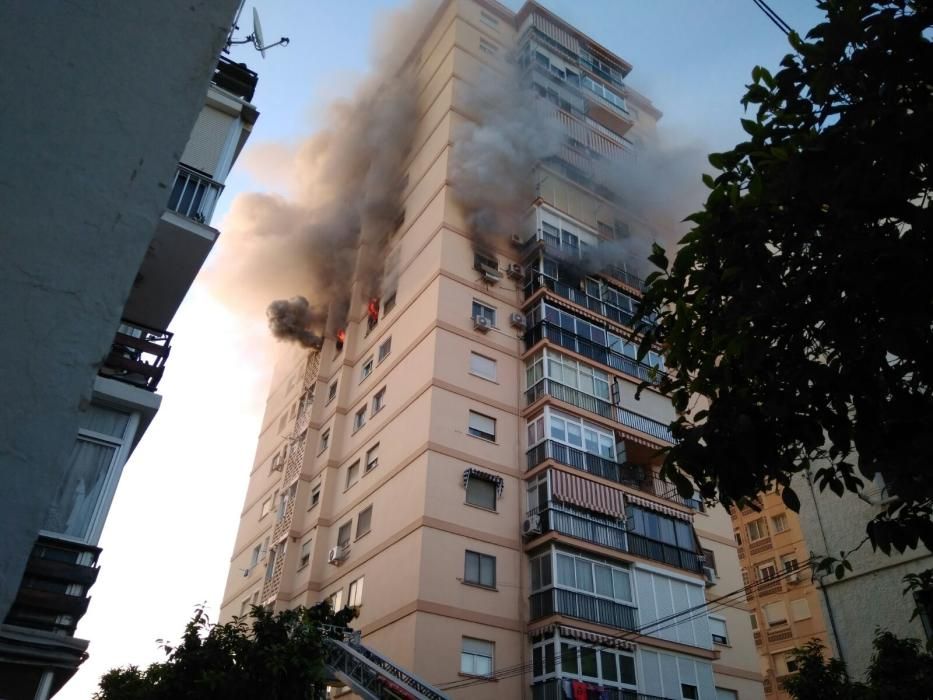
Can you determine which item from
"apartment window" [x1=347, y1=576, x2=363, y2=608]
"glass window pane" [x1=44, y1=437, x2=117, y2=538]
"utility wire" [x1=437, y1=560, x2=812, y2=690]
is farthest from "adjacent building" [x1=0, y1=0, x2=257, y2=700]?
"apartment window" [x1=347, y1=576, x2=363, y2=608]

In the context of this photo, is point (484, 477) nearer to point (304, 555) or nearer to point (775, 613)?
point (304, 555)

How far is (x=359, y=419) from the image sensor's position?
26797mm

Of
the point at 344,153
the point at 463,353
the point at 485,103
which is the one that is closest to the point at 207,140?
the point at 463,353

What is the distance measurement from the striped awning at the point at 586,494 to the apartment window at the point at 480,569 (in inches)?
104

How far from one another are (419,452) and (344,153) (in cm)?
2328

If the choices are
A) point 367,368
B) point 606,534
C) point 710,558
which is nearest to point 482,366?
point 367,368

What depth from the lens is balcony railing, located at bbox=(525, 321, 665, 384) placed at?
82.5 feet

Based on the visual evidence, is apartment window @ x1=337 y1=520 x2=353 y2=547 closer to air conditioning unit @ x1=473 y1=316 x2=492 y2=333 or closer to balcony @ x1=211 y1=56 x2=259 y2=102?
air conditioning unit @ x1=473 y1=316 x2=492 y2=333

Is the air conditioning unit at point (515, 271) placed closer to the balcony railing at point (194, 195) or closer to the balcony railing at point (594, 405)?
the balcony railing at point (594, 405)

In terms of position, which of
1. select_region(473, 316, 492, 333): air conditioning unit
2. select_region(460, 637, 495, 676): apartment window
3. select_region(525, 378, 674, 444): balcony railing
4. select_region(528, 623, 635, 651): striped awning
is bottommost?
select_region(460, 637, 495, 676): apartment window

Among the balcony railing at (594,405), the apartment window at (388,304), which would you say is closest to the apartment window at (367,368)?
the apartment window at (388,304)

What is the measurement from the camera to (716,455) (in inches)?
228

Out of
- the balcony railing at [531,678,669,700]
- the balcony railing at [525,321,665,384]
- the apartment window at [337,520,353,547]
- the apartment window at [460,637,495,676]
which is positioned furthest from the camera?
the balcony railing at [525,321,665,384]

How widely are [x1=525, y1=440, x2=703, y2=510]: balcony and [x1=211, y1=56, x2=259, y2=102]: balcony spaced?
13.9 m
